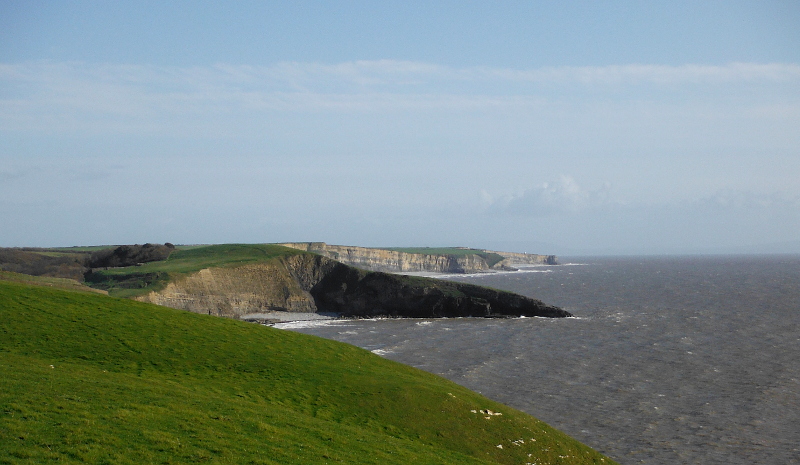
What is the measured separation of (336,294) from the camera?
346ft

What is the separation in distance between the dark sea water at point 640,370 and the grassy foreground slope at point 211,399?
7.50 meters

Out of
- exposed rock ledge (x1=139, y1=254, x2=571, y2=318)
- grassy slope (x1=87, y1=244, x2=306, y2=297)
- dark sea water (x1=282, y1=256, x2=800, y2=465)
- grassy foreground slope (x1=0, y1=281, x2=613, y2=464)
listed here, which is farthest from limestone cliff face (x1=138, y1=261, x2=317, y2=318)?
grassy foreground slope (x1=0, y1=281, x2=613, y2=464)

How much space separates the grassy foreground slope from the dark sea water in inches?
295

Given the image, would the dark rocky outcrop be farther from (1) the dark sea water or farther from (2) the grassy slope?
(1) the dark sea water

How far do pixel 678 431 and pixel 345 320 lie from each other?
6277cm

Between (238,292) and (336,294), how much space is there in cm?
1757

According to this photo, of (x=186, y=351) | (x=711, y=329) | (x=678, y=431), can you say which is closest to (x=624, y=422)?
(x=678, y=431)

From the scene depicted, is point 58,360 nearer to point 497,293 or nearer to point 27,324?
point 27,324

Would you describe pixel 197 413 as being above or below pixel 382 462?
above

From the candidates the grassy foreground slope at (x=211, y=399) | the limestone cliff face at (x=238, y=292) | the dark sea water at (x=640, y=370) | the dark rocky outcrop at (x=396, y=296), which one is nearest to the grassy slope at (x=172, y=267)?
the limestone cliff face at (x=238, y=292)

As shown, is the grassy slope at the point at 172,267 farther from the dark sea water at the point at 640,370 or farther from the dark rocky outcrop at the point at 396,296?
the dark sea water at the point at 640,370

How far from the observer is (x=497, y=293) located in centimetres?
9988

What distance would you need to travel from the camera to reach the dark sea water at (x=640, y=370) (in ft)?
115

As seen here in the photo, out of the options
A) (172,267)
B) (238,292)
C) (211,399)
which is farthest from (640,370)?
(172,267)
